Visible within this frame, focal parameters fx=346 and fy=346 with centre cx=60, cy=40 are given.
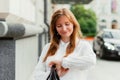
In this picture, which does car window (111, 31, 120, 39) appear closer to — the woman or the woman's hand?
the woman

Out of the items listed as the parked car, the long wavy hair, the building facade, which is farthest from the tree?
the long wavy hair

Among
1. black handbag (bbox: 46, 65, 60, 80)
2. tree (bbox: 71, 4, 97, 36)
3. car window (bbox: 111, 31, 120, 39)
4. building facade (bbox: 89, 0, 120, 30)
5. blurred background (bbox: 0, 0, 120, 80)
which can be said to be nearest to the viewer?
black handbag (bbox: 46, 65, 60, 80)

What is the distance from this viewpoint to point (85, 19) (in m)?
69.9

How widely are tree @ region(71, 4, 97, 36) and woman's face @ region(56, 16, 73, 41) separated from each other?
62.0 meters

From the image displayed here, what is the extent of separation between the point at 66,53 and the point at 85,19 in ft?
222

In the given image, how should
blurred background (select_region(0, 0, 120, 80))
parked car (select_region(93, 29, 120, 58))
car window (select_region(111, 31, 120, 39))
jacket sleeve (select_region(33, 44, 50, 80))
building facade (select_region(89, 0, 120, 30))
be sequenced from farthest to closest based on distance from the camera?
building facade (select_region(89, 0, 120, 30)) < car window (select_region(111, 31, 120, 39)) < parked car (select_region(93, 29, 120, 58)) < blurred background (select_region(0, 0, 120, 80)) < jacket sleeve (select_region(33, 44, 50, 80))

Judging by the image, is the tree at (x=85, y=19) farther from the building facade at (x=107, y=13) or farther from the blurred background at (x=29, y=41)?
the blurred background at (x=29, y=41)

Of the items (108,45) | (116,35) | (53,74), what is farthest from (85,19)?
(53,74)

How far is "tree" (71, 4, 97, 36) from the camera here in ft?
214

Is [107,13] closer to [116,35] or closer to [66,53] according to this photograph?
[116,35]

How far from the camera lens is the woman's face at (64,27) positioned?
241 cm

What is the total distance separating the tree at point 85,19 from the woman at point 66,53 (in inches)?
2440

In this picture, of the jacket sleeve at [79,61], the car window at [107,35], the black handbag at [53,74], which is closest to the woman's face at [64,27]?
the jacket sleeve at [79,61]

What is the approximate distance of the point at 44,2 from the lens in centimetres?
1570
